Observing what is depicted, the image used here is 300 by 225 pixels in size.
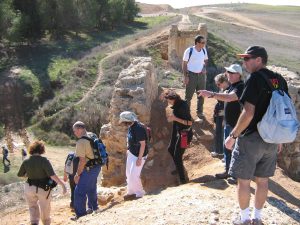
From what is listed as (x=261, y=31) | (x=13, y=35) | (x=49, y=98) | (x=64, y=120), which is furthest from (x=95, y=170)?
(x=261, y=31)

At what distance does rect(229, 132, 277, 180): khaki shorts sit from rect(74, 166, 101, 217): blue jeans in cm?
276

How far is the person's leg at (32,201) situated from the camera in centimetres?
722

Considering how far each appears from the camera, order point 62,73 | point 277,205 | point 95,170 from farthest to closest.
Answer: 1. point 62,73
2. point 95,170
3. point 277,205

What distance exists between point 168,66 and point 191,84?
693 inches

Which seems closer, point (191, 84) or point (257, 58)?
point (257, 58)

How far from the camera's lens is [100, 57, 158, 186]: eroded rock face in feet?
34.4

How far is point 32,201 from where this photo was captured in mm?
7375

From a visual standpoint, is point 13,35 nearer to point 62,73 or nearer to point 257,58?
point 62,73

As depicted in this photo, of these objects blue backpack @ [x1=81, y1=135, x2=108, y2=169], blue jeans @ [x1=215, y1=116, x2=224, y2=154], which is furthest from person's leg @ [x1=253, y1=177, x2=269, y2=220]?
blue jeans @ [x1=215, y1=116, x2=224, y2=154]

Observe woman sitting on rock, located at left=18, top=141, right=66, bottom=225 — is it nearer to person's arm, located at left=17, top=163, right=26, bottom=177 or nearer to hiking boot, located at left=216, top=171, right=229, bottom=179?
person's arm, located at left=17, top=163, right=26, bottom=177

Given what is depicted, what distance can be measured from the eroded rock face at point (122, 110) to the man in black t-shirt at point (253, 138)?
4827 millimetres

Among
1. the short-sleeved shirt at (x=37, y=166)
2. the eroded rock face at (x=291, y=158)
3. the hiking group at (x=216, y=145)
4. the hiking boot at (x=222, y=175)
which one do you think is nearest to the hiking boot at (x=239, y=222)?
the hiking group at (x=216, y=145)

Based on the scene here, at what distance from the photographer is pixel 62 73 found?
3400 cm

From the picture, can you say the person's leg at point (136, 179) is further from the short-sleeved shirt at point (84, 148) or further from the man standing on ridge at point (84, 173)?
the short-sleeved shirt at point (84, 148)
